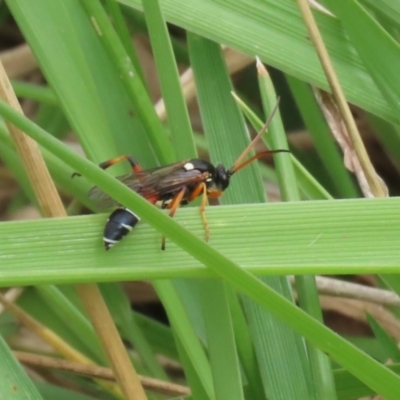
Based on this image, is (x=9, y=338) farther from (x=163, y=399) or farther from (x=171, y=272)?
(x=171, y=272)

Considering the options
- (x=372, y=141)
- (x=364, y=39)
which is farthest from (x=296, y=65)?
(x=372, y=141)

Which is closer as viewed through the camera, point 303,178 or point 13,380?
point 13,380

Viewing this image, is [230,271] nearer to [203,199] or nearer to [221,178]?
[203,199]

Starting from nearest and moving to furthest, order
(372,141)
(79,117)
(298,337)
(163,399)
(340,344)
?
(340,344)
(298,337)
(79,117)
(163,399)
(372,141)

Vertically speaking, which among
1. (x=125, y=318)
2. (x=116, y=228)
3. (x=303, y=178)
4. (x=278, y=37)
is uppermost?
(x=278, y=37)

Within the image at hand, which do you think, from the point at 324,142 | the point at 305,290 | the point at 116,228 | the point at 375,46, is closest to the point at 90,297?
the point at 116,228

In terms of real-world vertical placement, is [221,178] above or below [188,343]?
above

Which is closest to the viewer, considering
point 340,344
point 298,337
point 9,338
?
point 340,344

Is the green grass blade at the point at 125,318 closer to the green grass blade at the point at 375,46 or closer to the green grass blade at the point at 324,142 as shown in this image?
the green grass blade at the point at 324,142
